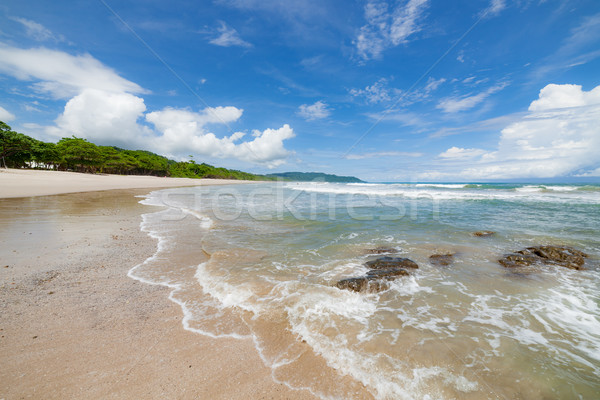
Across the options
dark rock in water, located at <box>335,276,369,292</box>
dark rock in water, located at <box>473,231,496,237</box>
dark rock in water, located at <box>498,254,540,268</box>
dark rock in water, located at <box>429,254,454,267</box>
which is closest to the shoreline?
dark rock in water, located at <box>335,276,369,292</box>

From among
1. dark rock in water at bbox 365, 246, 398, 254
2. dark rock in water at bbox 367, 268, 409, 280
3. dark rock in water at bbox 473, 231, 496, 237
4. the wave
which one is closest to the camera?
dark rock in water at bbox 367, 268, 409, 280

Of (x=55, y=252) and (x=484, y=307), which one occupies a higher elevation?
(x=55, y=252)

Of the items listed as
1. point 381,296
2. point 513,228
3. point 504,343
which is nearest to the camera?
point 504,343

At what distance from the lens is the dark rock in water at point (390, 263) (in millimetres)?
5676

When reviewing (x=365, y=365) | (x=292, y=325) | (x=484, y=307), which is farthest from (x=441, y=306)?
(x=292, y=325)

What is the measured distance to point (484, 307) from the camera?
4098 millimetres

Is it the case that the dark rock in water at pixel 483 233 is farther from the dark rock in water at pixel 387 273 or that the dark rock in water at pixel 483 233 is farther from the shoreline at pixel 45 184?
the shoreline at pixel 45 184

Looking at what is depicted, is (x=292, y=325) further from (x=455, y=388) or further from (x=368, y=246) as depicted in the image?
(x=368, y=246)

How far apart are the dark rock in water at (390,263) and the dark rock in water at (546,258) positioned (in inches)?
100

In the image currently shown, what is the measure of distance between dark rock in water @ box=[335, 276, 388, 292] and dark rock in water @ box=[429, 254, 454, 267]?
225 cm

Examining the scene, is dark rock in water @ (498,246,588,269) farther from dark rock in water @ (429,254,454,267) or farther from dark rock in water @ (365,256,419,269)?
dark rock in water @ (365,256,419,269)

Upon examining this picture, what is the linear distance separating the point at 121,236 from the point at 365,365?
8.13 meters

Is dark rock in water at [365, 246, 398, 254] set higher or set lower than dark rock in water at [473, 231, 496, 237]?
lower

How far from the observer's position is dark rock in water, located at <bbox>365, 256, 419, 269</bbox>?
5676 millimetres
